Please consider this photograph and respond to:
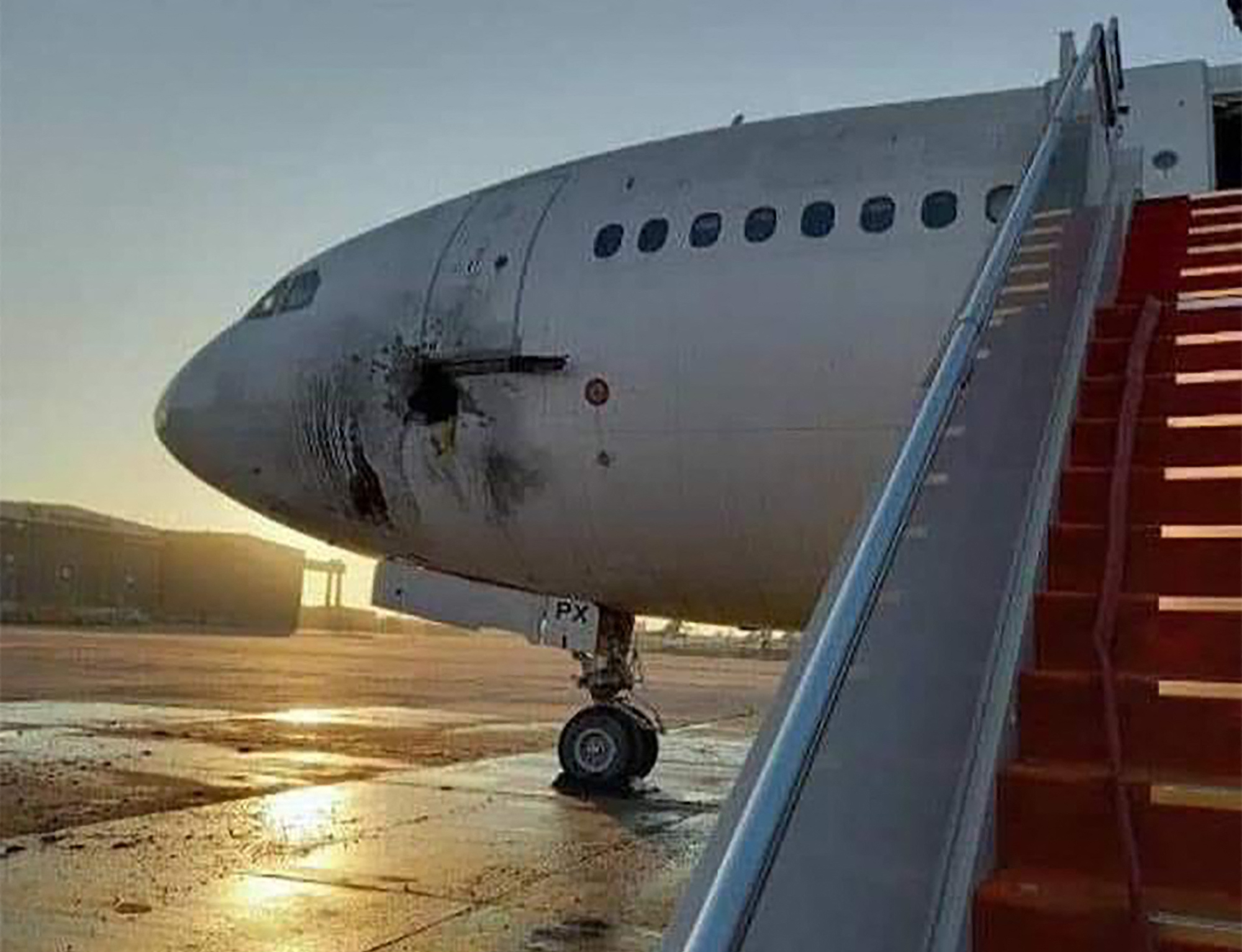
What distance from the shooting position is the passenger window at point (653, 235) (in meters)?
7.93

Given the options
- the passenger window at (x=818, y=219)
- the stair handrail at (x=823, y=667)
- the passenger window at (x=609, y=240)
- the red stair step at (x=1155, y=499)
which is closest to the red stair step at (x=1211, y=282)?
the red stair step at (x=1155, y=499)

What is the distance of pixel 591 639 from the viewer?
9.21 meters

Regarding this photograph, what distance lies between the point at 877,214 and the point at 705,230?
3.46 ft

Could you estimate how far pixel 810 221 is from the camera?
737 cm

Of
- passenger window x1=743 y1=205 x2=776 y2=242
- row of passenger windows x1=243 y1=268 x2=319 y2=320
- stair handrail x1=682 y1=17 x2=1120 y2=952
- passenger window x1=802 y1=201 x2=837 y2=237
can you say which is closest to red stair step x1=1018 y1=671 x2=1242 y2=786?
stair handrail x1=682 y1=17 x2=1120 y2=952

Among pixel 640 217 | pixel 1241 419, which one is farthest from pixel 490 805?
pixel 1241 419

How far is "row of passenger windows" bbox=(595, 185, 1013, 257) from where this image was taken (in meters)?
6.96

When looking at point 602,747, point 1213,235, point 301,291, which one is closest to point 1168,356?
point 1213,235

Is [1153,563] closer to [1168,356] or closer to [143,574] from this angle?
[1168,356]

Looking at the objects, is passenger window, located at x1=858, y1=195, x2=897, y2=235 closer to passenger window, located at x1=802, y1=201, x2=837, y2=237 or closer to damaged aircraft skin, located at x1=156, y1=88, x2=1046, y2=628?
damaged aircraft skin, located at x1=156, y1=88, x2=1046, y2=628

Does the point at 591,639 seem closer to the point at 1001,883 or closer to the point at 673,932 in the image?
the point at 1001,883

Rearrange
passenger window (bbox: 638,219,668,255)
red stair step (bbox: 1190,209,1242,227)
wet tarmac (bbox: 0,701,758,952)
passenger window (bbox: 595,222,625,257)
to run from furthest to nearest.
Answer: passenger window (bbox: 595,222,625,257) < passenger window (bbox: 638,219,668,255) < red stair step (bbox: 1190,209,1242,227) < wet tarmac (bbox: 0,701,758,952)

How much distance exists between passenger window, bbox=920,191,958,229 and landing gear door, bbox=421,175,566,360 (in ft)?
8.50

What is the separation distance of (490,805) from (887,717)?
685 cm
